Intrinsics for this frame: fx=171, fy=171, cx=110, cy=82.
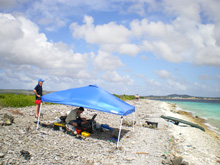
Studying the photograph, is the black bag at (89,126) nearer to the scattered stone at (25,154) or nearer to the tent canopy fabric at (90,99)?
the tent canopy fabric at (90,99)

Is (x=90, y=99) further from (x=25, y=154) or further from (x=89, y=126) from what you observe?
(x=25, y=154)

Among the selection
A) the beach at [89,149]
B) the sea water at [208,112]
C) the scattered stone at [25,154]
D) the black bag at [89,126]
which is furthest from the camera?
the sea water at [208,112]

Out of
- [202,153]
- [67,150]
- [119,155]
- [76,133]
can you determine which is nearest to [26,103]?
[76,133]

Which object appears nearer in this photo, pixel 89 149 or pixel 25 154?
pixel 25 154

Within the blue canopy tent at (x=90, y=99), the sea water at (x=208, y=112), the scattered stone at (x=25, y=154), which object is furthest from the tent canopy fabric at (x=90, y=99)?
the sea water at (x=208, y=112)

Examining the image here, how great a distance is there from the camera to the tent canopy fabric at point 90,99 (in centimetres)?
877

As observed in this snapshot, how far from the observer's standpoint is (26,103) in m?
20.1

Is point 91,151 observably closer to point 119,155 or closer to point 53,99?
point 119,155

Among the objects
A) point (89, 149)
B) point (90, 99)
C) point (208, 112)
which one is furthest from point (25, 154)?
point (208, 112)

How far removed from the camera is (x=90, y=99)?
368 inches

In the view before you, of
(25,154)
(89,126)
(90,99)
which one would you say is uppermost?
(90,99)

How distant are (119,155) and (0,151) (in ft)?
15.1

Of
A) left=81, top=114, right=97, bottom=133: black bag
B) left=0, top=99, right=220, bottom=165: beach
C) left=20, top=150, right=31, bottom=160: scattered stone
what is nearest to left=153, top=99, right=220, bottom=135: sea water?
left=0, top=99, right=220, bottom=165: beach

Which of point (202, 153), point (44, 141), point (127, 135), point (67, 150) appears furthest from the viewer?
point (127, 135)
